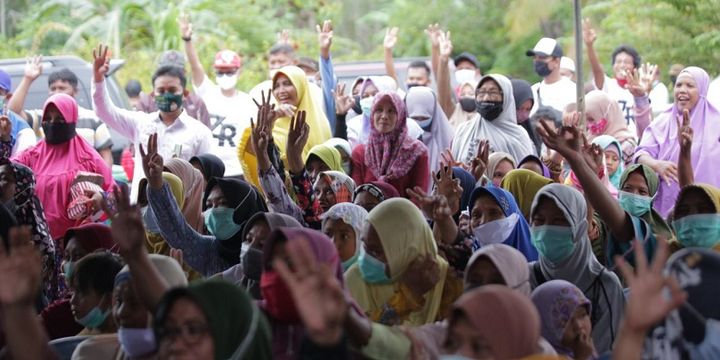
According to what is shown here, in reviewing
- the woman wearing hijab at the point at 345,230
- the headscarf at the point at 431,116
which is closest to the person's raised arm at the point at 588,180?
the woman wearing hijab at the point at 345,230

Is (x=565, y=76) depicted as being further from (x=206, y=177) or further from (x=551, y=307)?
(x=551, y=307)

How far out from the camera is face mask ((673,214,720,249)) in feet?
18.5

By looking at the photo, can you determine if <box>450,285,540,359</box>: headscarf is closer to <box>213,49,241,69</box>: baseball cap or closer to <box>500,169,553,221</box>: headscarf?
<box>500,169,553,221</box>: headscarf

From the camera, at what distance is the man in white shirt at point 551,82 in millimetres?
10930

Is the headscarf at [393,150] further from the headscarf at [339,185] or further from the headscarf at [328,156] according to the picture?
the headscarf at [339,185]

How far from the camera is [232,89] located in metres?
11.4

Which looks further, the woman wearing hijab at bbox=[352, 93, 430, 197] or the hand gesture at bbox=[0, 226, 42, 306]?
the woman wearing hijab at bbox=[352, 93, 430, 197]

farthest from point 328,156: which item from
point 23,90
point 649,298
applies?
point 649,298

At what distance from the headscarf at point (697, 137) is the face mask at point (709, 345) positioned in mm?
4157

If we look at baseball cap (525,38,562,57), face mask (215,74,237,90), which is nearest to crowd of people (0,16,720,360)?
baseball cap (525,38,562,57)

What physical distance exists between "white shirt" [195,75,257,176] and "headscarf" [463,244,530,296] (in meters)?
4.30

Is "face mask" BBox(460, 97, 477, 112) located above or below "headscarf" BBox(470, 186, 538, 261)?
above

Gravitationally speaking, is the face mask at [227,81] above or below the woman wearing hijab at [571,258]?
above

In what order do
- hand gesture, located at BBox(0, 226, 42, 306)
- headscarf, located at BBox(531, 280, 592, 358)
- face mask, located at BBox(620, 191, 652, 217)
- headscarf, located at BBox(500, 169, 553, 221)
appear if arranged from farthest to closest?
1. headscarf, located at BBox(500, 169, 553, 221)
2. face mask, located at BBox(620, 191, 652, 217)
3. headscarf, located at BBox(531, 280, 592, 358)
4. hand gesture, located at BBox(0, 226, 42, 306)
